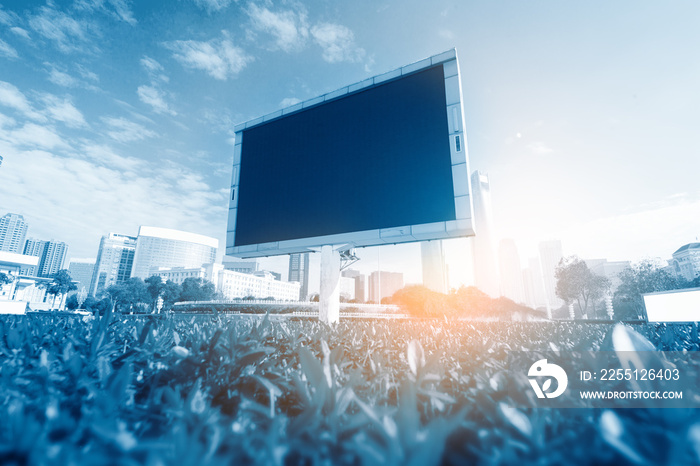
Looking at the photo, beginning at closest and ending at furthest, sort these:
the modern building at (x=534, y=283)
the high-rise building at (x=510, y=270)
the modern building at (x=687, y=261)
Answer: the modern building at (x=687, y=261) < the high-rise building at (x=510, y=270) < the modern building at (x=534, y=283)

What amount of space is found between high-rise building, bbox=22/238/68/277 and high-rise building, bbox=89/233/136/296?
4823 centimetres

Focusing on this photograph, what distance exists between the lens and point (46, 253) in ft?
564

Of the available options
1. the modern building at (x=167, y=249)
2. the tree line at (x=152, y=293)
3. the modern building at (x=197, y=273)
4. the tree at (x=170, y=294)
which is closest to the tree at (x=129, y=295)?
the tree line at (x=152, y=293)

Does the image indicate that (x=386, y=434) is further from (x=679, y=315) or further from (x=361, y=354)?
(x=679, y=315)

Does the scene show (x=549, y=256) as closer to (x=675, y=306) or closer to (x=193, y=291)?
(x=193, y=291)

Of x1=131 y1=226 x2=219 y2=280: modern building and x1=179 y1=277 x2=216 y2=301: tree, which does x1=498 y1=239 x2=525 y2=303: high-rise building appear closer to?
x1=179 y1=277 x2=216 y2=301: tree

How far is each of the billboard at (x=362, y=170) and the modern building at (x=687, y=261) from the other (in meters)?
103

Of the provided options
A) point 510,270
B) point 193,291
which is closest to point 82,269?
point 193,291

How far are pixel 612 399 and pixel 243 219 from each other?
10873 mm

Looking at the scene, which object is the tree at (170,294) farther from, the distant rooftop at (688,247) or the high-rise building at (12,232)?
the high-rise building at (12,232)

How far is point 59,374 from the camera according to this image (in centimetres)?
159

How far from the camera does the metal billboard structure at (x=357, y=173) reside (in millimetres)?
8195

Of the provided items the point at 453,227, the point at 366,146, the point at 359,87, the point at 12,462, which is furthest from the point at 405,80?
the point at 12,462

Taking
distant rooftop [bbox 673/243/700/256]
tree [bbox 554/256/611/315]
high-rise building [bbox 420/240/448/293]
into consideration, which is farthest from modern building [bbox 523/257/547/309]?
high-rise building [bbox 420/240/448/293]
